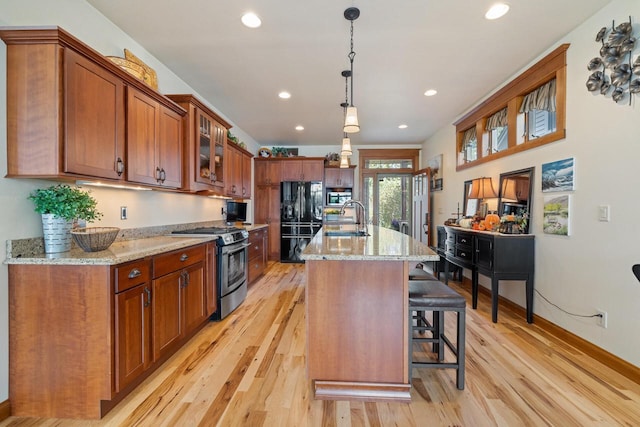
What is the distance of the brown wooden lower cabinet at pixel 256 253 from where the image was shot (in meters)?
4.13

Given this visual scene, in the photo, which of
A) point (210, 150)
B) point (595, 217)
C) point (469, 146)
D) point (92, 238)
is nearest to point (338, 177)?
point (469, 146)

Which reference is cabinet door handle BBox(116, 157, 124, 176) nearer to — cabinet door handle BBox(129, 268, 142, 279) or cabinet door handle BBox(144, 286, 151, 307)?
cabinet door handle BBox(129, 268, 142, 279)

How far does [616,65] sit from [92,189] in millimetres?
3920

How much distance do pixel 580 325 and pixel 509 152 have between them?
1.92 m

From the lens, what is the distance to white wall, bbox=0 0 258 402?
5.01 feet

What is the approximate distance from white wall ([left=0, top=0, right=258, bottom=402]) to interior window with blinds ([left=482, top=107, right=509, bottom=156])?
3.98 m

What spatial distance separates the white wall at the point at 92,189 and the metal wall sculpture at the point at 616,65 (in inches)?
150

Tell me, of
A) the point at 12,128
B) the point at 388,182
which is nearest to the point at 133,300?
the point at 12,128

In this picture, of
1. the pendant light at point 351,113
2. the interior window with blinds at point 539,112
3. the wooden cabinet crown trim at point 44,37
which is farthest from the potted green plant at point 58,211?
the interior window with blinds at point 539,112

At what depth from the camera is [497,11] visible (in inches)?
84.7

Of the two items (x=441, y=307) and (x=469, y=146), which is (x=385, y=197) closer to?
(x=469, y=146)

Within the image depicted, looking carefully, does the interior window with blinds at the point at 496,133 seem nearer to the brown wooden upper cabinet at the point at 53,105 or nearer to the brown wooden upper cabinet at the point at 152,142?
the brown wooden upper cabinet at the point at 152,142

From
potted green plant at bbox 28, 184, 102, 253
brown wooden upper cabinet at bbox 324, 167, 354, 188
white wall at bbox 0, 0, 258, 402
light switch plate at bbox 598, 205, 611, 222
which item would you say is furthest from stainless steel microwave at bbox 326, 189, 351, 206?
potted green plant at bbox 28, 184, 102, 253

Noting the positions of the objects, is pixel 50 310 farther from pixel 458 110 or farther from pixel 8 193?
pixel 458 110
